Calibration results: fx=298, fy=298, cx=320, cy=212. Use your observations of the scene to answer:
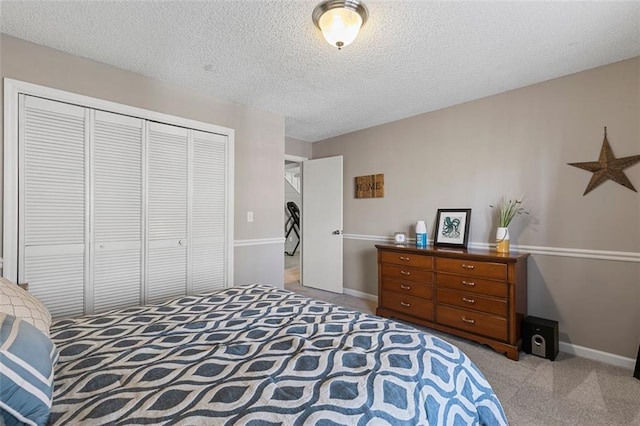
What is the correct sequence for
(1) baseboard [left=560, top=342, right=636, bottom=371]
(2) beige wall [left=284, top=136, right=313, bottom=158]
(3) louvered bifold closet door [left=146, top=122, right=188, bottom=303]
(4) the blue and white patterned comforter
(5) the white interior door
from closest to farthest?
1. (4) the blue and white patterned comforter
2. (1) baseboard [left=560, top=342, right=636, bottom=371]
3. (3) louvered bifold closet door [left=146, top=122, right=188, bottom=303]
4. (5) the white interior door
5. (2) beige wall [left=284, top=136, right=313, bottom=158]

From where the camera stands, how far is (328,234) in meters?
4.44

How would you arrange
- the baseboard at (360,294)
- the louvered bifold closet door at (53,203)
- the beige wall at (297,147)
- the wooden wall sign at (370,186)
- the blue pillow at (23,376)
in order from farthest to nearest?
the beige wall at (297,147), the baseboard at (360,294), the wooden wall sign at (370,186), the louvered bifold closet door at (53,203), the blue pillow at (23,376)

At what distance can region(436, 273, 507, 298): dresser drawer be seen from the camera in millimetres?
2467

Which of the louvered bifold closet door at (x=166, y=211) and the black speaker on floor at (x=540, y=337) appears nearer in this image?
the black speaker on floor at (x=540, y=337)

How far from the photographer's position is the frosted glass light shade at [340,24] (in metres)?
1.66

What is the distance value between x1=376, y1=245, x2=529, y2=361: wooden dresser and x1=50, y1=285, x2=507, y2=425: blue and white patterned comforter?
57.8 inches

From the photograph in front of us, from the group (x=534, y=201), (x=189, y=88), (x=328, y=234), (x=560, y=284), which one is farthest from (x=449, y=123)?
(x=189, y=88)

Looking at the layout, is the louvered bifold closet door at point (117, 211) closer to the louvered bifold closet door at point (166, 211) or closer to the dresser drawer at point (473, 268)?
the louvered bifold closet door at point (166, 211)

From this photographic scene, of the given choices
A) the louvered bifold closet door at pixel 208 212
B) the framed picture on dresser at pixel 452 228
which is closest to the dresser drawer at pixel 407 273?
the framed picture on dresser at pixel 452 228

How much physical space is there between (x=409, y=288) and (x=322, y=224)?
181 centimetres

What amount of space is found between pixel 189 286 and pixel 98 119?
1602mm

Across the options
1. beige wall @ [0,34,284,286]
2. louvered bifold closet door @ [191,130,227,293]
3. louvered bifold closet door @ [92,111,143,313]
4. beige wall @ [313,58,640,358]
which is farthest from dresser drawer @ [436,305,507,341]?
louvered bifold closet door @ [92,111,143,313]

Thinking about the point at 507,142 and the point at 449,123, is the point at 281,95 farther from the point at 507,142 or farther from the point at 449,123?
the point at 507,142

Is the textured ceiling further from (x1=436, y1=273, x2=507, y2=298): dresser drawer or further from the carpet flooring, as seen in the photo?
the carpet flooring
